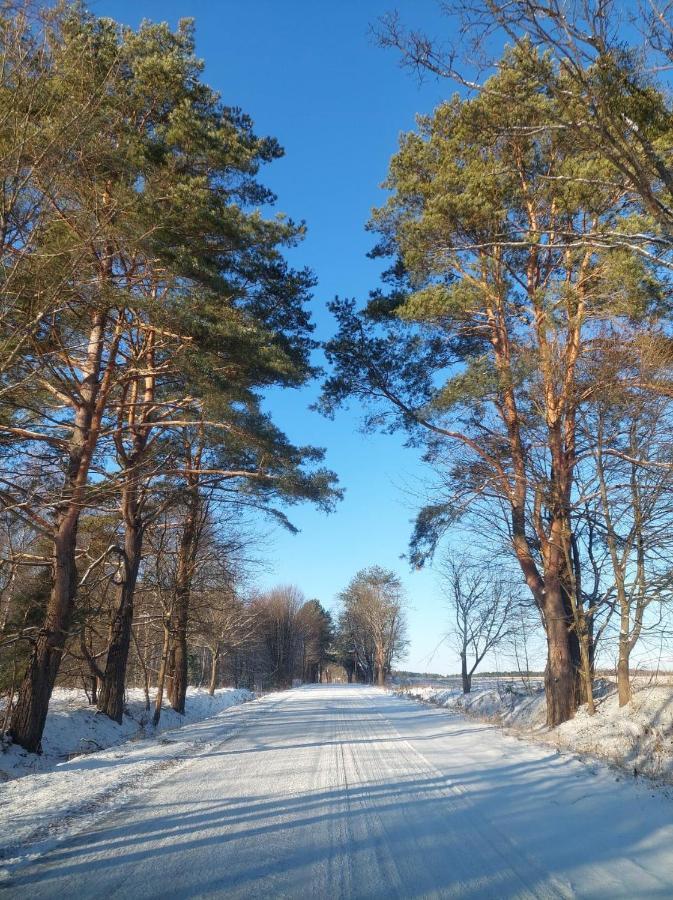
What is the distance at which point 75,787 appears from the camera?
21.1 ft

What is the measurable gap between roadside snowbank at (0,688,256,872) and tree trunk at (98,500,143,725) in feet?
6.44

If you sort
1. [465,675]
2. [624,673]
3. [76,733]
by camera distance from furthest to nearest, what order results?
1. [465,675]
2. [76,733]
3. [624,673]

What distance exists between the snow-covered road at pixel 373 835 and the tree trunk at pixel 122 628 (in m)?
6.56

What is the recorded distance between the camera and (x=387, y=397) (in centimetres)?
1462

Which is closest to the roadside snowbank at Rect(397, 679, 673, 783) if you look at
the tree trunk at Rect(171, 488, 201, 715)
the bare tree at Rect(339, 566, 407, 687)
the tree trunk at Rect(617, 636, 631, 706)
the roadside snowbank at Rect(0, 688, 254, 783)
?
the tree trunk at Rect(617, 636, 631, 706)

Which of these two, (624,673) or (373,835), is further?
(624,673)

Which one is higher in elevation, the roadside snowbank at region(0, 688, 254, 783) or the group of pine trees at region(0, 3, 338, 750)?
the group of pine trees at region(0, 3, 338, 750)

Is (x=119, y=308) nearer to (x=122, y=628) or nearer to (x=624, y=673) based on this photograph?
(x=122, y=628)

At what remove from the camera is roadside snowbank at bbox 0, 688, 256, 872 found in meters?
4.62

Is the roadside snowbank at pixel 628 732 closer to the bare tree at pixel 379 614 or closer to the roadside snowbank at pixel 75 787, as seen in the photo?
the roadside snowbank at pixel 75 787

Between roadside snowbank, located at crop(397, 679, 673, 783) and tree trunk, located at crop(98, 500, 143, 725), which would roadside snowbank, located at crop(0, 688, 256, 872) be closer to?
tree trunk, located at crop(98, 500, 143, 725)

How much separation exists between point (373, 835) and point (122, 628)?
1091cm

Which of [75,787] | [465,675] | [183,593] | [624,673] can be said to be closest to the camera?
[75,787]

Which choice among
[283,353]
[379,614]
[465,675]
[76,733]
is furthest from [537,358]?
[379,614]
